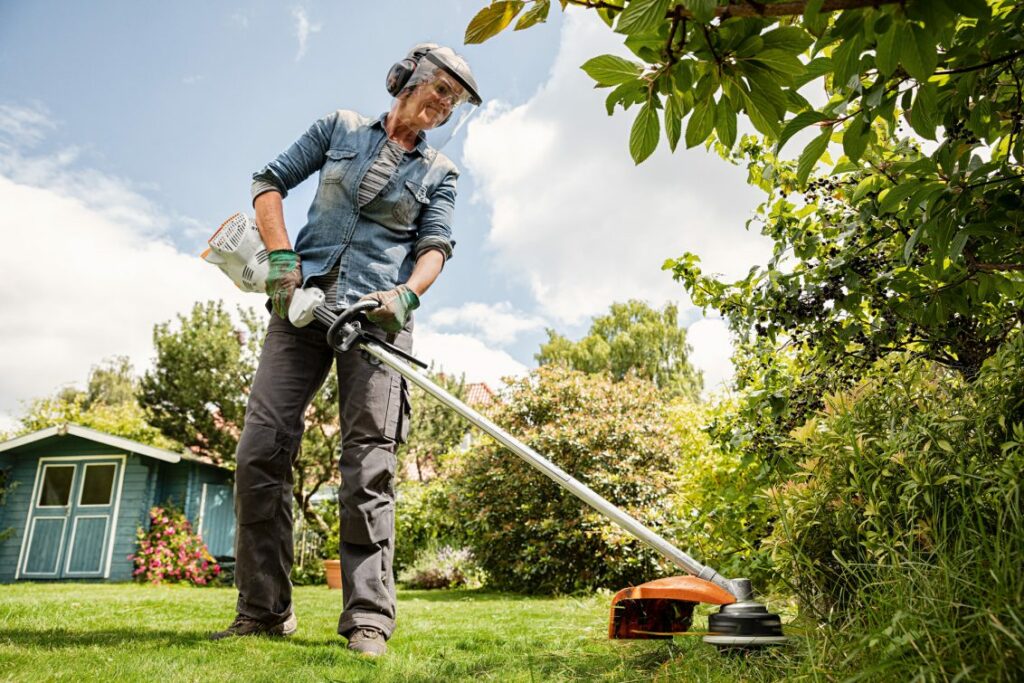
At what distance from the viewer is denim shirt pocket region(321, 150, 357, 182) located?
2.64m

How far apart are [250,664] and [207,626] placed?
1.19 m

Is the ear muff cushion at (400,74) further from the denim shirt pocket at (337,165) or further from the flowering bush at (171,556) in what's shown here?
the flowering bush at (171,556)

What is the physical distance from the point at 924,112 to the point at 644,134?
21.3 inches

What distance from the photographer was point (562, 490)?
7453 millimetres

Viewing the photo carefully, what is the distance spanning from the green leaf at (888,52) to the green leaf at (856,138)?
0.22 m

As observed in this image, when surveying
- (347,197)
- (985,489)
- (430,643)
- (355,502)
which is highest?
(347,197)

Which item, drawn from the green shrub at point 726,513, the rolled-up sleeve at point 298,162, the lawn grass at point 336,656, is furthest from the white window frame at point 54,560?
the rolled-up sleeve at point 298,162

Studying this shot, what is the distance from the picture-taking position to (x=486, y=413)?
8758 mm

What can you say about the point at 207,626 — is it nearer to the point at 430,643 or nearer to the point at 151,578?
the point at 430,643

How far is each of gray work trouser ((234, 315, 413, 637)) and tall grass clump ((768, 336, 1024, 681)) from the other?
1.29 metres

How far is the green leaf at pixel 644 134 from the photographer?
3.42 ft

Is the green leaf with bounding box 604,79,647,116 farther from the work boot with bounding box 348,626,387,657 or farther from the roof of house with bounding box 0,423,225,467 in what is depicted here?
the roof of house with bounding box 0,423,225,467

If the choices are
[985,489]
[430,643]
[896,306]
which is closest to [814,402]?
[896,306]

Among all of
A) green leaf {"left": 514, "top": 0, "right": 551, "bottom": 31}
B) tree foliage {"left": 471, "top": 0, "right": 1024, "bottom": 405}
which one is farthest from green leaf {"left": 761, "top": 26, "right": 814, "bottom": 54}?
green leaf {"left": 514, "top": 0, "right": 551, "bottom": 31}
